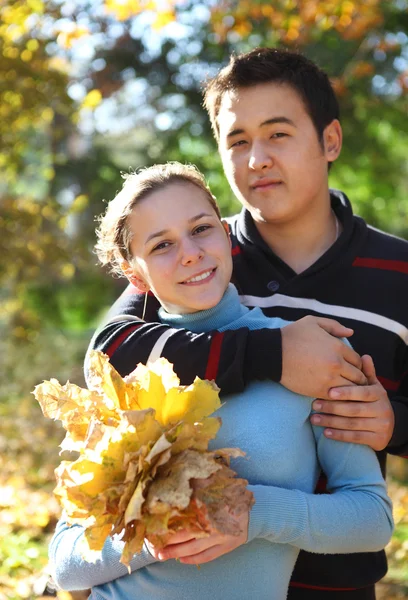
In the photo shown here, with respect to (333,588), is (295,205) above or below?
above

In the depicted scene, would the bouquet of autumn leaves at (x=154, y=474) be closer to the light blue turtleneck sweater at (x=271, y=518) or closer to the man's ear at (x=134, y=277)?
the light blue turtleneck sweater at (x=271, y=518)

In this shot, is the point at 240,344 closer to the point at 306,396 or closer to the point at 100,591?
the point at 306,396

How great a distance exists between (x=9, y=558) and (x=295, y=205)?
2639 millimetres

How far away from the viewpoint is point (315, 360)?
207cm

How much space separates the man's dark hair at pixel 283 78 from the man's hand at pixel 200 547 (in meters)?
1.61

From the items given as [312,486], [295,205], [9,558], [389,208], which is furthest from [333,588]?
[389,208]

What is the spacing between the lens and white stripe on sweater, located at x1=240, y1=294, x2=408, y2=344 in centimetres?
265

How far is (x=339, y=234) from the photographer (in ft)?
9.61

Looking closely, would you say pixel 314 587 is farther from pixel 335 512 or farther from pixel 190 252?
pixel 190 252

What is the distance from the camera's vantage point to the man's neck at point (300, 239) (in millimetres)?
2908

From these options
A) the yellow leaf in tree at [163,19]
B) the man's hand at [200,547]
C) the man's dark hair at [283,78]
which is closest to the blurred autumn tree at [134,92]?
the yellow leaf in tree at [163,19]

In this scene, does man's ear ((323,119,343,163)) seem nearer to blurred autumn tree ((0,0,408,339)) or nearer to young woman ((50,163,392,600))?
young woman ((50,163,392,600))

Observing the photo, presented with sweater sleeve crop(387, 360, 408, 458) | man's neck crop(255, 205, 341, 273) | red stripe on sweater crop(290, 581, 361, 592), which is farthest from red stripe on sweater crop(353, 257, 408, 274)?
red stripe on sweater crop(290, 581, 361, 592)

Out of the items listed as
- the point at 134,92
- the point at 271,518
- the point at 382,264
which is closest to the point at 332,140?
the point at 382,264
